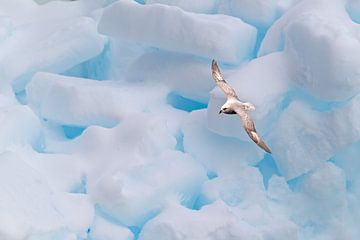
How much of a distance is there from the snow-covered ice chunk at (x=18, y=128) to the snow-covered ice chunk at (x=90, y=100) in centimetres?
6

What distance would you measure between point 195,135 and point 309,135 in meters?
0.21

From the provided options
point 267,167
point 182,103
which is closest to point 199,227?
point 267,167

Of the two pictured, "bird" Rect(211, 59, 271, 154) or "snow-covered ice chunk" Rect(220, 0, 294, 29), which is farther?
"snow-covered ice chunk" Rect(220, 0, 294, 29)

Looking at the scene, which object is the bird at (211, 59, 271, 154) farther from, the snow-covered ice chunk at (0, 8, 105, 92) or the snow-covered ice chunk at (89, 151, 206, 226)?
the snow-covered ice chunk at (0, 8, 105, 92)

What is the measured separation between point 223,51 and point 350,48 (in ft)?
0.77

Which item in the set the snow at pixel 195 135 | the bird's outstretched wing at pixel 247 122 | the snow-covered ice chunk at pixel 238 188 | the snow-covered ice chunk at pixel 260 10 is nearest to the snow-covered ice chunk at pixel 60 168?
the snow at pixel 195 135

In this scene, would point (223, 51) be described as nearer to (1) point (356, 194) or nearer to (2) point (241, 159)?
(2) point (241, 159)

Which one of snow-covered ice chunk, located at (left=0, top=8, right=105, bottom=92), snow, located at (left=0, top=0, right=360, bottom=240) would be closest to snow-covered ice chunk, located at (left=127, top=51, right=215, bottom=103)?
snow, located at (left=0, top=0, right=360, bottom=240)

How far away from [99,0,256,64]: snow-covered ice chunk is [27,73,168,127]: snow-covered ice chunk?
102 mm

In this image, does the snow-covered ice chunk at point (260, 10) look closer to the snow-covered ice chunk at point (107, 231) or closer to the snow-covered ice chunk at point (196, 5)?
the snow-covered ice chunk at point (196, 5)

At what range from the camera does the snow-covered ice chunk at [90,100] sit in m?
1.47

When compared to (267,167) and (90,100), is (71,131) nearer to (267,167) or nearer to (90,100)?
(90,100)

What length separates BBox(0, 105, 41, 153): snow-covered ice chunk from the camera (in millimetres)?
1405

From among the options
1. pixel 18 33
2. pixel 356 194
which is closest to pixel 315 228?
pixel 356 194
